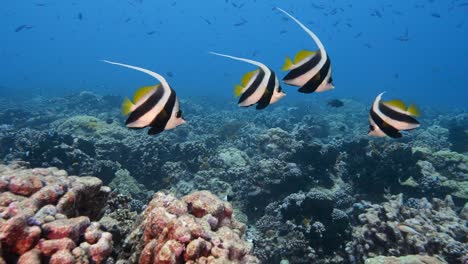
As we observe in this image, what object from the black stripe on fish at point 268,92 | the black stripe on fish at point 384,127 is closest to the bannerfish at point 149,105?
the black stripe on fish at point 268,92

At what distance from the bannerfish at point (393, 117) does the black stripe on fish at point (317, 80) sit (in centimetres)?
56

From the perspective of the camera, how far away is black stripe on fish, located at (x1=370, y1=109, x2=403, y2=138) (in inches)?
119

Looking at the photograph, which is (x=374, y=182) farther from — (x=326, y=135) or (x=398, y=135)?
(x=326, y=135)

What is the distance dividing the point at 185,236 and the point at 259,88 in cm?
155

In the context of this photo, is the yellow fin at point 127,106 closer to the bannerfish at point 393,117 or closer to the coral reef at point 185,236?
the coral reef at point 185,236

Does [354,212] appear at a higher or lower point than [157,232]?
lower

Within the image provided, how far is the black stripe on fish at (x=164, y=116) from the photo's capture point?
258 cm

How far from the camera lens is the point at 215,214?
396 cm

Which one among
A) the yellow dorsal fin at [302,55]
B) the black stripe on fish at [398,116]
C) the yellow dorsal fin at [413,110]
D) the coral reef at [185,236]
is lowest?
the coral reef at [185,236]

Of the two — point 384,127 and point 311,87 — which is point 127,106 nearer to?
point 311,87

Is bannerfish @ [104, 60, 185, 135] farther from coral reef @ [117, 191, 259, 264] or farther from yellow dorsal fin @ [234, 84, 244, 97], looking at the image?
coral reef @ [117, 191, 259, 264]

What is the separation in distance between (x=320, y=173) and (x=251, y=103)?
6.97m

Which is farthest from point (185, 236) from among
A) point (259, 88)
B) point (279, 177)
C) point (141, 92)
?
point (279, 177)

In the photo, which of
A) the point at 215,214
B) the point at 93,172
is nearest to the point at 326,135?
the point at 93,172
